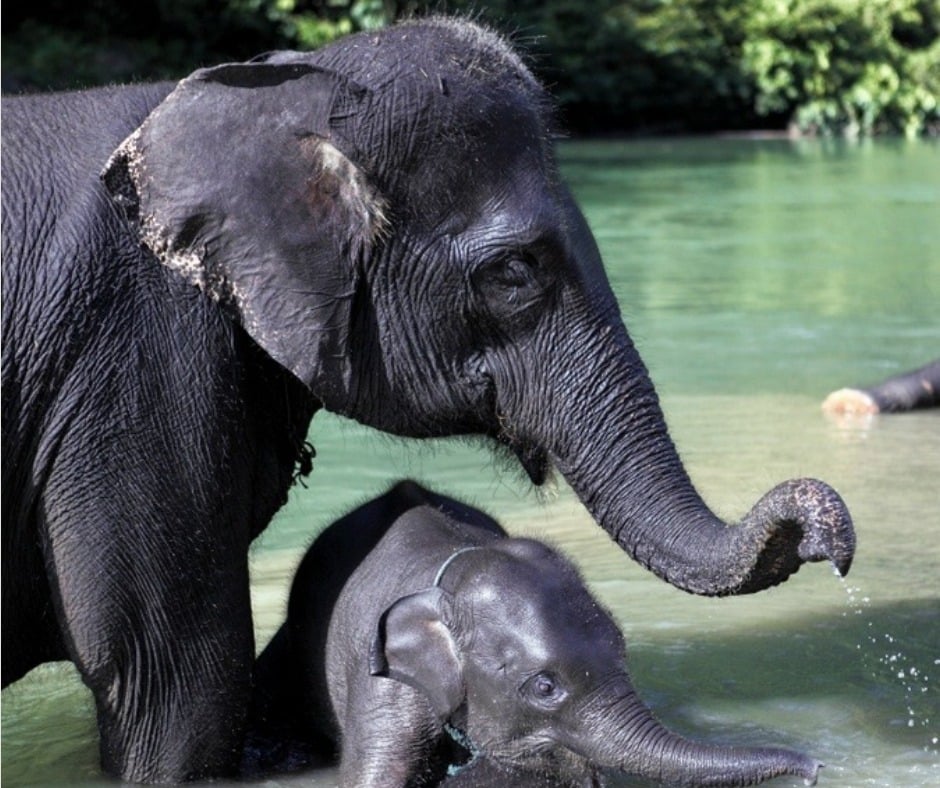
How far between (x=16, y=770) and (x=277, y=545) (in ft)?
9.08

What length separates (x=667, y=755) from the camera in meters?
5.22

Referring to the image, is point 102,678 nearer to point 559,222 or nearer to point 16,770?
point 16,770

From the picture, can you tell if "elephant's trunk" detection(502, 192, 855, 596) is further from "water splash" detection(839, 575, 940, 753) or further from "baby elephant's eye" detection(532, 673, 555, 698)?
"water splash" detection(839, 575, 940, 753)

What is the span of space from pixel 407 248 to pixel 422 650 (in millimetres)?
1079

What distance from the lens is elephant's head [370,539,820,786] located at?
533 cm

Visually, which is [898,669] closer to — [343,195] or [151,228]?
[343,195]

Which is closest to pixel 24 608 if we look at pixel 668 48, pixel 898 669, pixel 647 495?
pixel 647 495

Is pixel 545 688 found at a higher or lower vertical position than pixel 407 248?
lower

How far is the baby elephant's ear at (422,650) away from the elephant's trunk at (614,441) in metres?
0.51

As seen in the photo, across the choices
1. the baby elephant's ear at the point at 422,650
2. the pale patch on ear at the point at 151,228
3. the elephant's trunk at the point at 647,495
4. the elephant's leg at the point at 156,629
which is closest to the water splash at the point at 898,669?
the elephant's trunk at the point at 647,495

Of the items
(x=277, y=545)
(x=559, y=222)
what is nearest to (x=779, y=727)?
(x=559, y=222)

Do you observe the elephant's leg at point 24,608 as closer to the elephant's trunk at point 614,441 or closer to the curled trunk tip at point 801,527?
the elephant's trunk at point 614,441

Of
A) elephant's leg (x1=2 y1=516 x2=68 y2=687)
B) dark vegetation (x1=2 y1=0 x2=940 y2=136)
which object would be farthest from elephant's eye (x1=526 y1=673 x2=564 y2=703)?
dark vegetation (x1=2 y1=0 x2=940 y2=136)

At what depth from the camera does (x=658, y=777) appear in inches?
206
